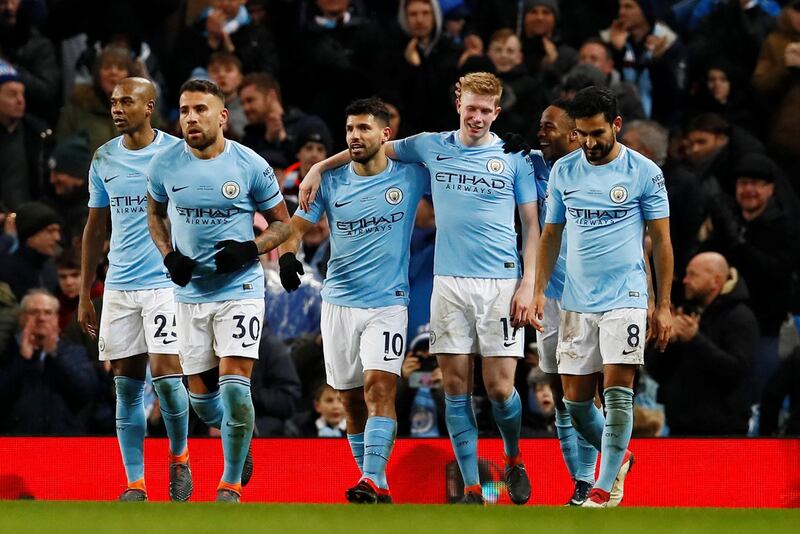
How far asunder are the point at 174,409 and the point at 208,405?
0.24 metres

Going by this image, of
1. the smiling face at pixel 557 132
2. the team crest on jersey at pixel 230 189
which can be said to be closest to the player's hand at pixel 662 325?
the smiling face at pixel 557 132

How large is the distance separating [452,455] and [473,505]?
5.93 ft

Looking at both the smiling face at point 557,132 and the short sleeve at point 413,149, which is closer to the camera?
the short sleeve at point 413,149

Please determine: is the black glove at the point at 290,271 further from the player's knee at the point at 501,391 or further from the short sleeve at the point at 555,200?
the short sleeve at the point at 555,200

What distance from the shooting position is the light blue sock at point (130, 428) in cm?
1046

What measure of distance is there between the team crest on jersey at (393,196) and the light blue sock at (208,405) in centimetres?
158

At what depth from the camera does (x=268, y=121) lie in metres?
14.5

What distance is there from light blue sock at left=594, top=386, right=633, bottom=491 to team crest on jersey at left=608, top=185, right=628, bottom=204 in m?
1.07

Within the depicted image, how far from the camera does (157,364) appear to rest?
1041 cm

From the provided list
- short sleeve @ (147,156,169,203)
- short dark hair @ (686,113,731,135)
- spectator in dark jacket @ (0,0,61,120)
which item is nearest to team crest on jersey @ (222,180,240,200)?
short sleeve @ (147,156,169,203)

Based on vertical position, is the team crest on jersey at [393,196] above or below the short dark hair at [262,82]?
below

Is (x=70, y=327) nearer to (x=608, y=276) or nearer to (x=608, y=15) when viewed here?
(x=608, y=276)

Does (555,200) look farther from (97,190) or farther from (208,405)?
(97,190)

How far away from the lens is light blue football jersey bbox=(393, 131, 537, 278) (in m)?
10.0
